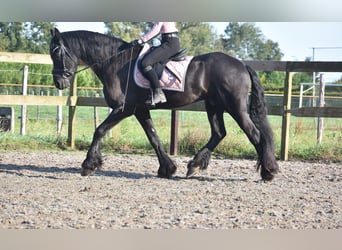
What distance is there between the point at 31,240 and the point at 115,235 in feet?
1.70

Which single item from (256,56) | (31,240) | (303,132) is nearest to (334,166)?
(303,132)

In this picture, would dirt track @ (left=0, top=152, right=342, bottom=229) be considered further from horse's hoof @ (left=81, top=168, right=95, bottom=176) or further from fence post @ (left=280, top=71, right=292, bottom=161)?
fence post @ (left=280, top=71, right=292, bottom=161)

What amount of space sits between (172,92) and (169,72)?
A: 24cm

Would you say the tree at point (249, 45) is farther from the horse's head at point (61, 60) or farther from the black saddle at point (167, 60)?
the horse's head at point (61, 60)

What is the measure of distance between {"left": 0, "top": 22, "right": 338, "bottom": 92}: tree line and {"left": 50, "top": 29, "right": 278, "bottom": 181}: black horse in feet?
1.81

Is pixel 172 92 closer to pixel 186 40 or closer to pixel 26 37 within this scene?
pixel 26 37

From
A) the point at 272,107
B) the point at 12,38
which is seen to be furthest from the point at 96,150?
the point at 12,38

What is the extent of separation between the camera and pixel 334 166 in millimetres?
7660

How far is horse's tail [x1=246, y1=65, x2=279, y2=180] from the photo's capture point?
611 cm

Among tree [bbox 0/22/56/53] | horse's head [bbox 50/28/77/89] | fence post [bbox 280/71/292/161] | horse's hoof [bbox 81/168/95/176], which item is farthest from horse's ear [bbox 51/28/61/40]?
tree [bbox 0/22/56/53]

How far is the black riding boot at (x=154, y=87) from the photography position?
6.18 metres

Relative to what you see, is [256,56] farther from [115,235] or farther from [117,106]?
[115,235]

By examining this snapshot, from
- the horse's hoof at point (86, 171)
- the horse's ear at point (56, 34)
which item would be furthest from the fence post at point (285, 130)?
the horse's ear at point (56, 34)

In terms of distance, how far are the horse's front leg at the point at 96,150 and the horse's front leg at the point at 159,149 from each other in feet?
1.33
